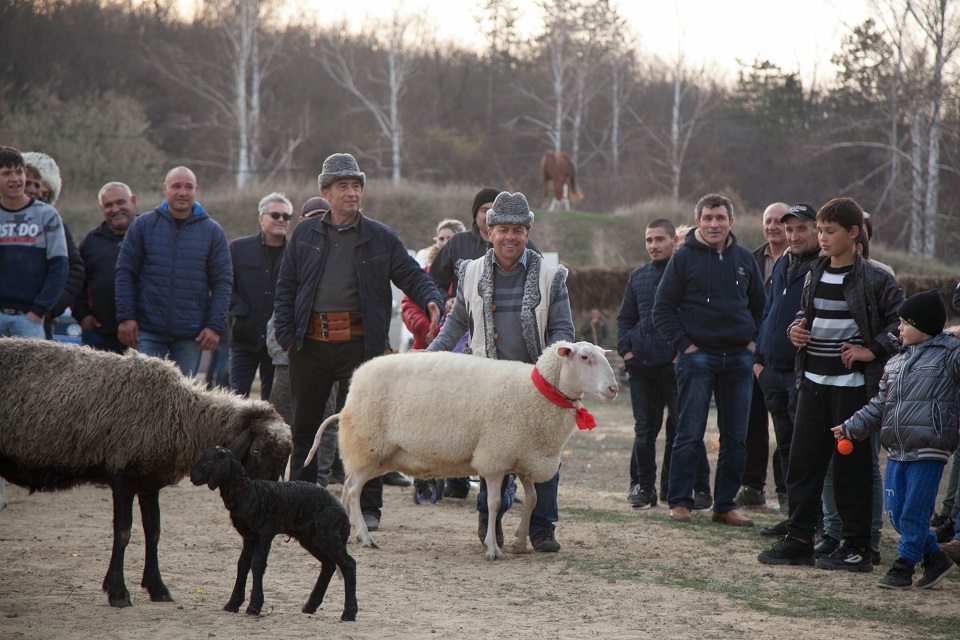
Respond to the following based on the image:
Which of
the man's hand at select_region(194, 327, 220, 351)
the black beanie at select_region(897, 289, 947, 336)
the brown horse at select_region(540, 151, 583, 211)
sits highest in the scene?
the brown horse at select_region(540, 151, 583, 211)

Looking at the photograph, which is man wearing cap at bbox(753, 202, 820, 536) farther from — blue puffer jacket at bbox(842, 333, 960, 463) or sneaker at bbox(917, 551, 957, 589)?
sneaker at bbox(917, 551, 957, 589)

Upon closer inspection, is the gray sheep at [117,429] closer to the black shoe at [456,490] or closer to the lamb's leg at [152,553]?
the lamb's leg at [152,553]

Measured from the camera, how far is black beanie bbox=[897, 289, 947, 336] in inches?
242

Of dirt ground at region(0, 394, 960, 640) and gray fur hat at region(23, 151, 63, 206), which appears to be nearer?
dirt ground at region(0, 394, 960, 640)

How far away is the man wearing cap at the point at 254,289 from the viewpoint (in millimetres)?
9883

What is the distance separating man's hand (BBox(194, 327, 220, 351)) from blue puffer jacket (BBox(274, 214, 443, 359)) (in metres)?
1.00

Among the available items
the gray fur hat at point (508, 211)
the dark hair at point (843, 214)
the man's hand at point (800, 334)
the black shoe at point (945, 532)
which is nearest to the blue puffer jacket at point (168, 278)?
the gray fur hat at point (508, 211)

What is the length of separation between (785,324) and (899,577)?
2265mm

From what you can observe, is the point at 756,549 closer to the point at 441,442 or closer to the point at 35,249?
the point at 441,442

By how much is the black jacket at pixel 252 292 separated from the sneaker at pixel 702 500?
4.43 metres

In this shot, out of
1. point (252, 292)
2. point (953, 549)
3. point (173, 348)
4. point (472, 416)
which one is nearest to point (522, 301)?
point (472, 416)

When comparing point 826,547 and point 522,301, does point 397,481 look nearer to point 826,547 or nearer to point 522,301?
point 522,301

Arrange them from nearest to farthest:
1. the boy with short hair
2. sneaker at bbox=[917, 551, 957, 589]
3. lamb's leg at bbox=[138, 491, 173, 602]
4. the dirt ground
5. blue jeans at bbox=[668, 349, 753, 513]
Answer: the dirt ground, lamb's leg at bbox=[138, 491, 173, 602], sneaker at bbox=[917, 551, 957, 589], the boy with short hair, blue jeans at bbox=[668, 349, 753, 513]

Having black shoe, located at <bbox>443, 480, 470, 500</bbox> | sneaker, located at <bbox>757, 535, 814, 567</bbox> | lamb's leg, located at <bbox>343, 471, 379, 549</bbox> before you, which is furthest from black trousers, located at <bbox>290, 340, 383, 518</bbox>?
sneaker, located at <bbox>757, 535, 814, 567</bbox>
